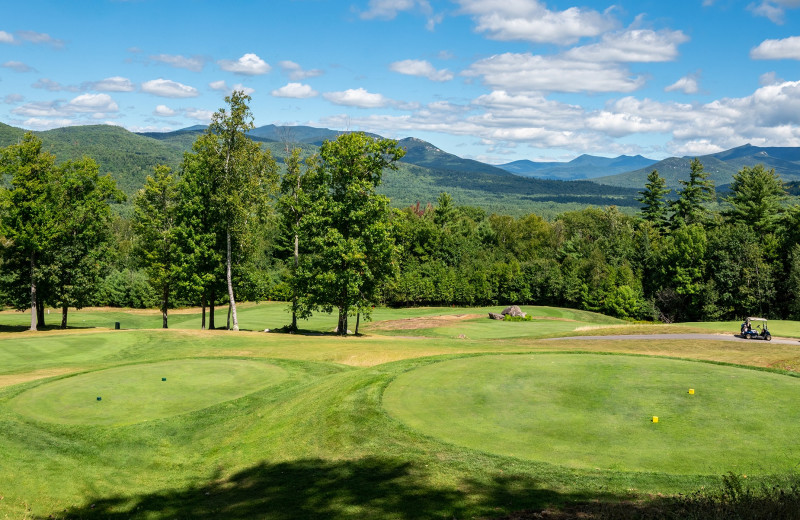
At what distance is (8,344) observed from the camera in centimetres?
3206

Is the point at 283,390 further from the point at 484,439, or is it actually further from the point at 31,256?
the point at 31,256

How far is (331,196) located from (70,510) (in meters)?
31.0

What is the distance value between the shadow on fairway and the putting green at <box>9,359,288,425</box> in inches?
217

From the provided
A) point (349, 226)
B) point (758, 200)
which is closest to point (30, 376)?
point (349, 226)

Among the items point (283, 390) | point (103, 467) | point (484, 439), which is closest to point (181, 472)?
point (103, 467)

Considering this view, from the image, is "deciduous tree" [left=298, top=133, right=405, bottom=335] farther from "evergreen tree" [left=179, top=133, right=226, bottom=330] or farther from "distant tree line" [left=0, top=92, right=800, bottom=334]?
"evergreen tree" [left=179, top=133, right=226, bottom=330]

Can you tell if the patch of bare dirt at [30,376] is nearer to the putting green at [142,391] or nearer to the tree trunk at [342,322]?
the putting green at [142,391]

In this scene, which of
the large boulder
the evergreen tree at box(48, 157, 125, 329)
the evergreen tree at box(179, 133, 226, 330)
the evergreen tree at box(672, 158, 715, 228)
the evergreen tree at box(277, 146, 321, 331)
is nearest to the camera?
the evergreen tree at box(277, 146, 321, 331)

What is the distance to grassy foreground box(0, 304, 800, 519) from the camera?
1136cm

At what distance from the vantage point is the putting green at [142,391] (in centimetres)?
1817

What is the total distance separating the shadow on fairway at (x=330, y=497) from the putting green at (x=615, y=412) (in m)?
1.75

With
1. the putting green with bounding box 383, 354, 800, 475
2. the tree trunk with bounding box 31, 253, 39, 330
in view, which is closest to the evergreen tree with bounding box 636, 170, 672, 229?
the putting green with bounding box 383, 354, 800, 475

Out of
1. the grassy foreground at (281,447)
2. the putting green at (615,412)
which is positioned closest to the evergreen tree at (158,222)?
the grassy foreground at (281,447)

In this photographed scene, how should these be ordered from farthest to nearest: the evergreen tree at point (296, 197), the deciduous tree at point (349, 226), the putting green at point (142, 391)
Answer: the evergreen tree at point (296, 197)
the deciduous tree at point (349, 226)
the putting green at point (142, 391)
